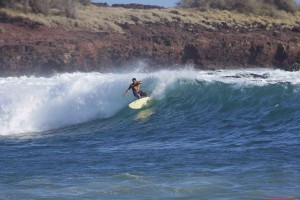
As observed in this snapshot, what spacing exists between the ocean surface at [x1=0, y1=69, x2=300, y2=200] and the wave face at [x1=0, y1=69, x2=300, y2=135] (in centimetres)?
3

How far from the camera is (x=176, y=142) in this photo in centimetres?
1533

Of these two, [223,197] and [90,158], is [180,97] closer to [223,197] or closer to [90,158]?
[90,158]

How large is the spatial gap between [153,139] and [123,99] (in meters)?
5.80

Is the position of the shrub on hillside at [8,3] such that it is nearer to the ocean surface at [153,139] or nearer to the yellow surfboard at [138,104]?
the ocean surface at [153,139]

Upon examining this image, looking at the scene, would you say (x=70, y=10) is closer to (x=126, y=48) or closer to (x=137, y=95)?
(x=126, y=48)

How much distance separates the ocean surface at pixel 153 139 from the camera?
11.2 meters

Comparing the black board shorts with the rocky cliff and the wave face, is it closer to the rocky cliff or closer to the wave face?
the wave face

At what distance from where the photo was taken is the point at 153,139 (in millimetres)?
16141

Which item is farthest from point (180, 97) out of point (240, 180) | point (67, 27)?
point (67, 27)

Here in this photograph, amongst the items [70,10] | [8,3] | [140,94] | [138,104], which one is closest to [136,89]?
[140,94]

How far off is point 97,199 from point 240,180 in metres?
2.37

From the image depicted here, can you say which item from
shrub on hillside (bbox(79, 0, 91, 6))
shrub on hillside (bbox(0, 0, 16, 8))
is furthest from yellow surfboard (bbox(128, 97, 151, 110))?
shrub on hillside (bbox(79, 0, 91, 6))

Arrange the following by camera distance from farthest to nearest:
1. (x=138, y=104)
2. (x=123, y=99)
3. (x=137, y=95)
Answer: (x=123, y=99), (x=137, y=95), (x=138, y=104)

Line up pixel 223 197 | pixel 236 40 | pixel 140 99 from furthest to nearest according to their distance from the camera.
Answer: pixel 236 40
pixel 140 99
pixel 223 197
